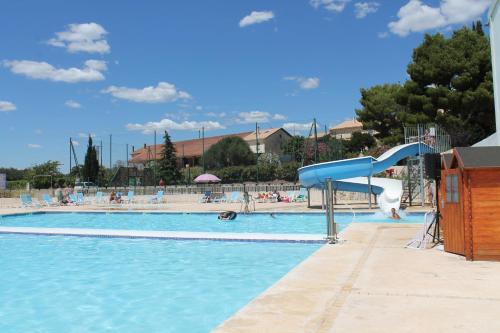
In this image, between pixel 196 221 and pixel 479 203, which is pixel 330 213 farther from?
pixel 196 221

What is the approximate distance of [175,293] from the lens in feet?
22.8

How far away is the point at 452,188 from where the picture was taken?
746 centimetres

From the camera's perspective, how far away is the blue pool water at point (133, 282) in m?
5.85


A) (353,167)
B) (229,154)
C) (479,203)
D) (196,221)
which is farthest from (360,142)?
(479,203)

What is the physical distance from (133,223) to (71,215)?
17.1 feet

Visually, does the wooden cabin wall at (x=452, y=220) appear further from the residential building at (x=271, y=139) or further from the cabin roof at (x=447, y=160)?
the residential building at (x=271, y=139)

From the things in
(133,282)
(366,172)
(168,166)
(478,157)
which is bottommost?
(133,282)

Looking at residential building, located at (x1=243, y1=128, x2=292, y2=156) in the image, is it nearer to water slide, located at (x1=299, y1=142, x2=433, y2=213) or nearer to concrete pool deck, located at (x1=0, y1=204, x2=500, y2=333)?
water slide, located at (x1=299, y1=142, x2=433, y2=213)

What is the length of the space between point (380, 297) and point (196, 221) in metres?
13.4

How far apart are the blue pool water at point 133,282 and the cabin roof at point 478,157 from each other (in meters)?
3.34

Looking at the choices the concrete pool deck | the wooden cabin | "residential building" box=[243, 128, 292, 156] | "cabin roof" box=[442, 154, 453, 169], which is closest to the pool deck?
the concrete pool deck

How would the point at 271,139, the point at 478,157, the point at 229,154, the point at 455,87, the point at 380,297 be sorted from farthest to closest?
the point at 271,139, the point at 229,154, the point at 455,87, the point at 478,157, the point at 380,297

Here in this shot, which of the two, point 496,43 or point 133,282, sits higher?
point 496,43

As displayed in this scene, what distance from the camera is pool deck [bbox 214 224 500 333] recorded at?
410cm
